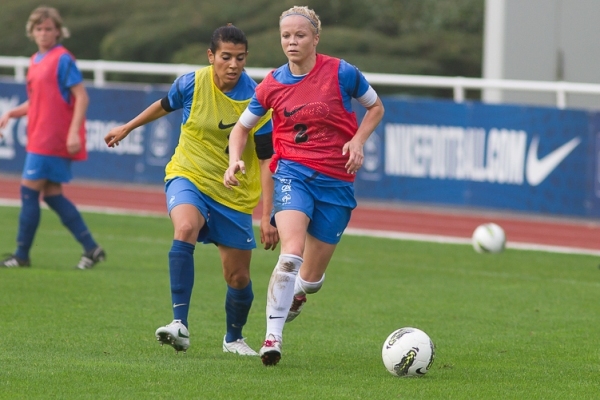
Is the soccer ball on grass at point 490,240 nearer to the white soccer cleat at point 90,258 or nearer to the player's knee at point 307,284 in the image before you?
the white soccer cleat at point 90,258

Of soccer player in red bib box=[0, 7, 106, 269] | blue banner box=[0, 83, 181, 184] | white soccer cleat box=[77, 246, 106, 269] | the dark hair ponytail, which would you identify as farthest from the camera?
blue banner box=[0, 83, 181, 184]

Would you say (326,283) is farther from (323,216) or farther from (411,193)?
(411,193)

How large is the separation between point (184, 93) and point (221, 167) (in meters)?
0.50

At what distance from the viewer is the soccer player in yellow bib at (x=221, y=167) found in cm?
735

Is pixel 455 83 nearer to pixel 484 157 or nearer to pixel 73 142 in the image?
pixel 484 157

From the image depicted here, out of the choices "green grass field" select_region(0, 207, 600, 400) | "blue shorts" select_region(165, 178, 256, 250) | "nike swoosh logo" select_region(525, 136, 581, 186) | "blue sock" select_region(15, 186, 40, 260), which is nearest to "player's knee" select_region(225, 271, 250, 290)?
"blue shorts" select_region(165, 178, 256, 250)

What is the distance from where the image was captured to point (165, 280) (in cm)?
1105

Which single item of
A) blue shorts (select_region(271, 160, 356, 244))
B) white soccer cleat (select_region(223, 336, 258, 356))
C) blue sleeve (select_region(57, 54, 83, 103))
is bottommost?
white soccer cleat (select_region(223, 336, 258, 356))

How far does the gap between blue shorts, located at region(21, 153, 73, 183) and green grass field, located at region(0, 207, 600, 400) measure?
2.77 feet

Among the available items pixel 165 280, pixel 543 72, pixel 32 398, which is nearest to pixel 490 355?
pixel 32 398

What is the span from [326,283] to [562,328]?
284 cm

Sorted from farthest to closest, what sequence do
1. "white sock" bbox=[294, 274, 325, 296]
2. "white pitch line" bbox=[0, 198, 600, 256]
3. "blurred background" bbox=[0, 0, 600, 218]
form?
"blurred background" bbox=[0, 0, 600, 218] < "white pitch line" bbox=[0, 198, 600, 256] < "white sock" bbox=[294, 274, 325, 296]

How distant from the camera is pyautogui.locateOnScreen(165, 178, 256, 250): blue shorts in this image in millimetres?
7434

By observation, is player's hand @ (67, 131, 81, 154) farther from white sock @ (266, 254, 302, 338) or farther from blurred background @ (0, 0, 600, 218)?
blurred background @ (0, 0, 600, 218)
